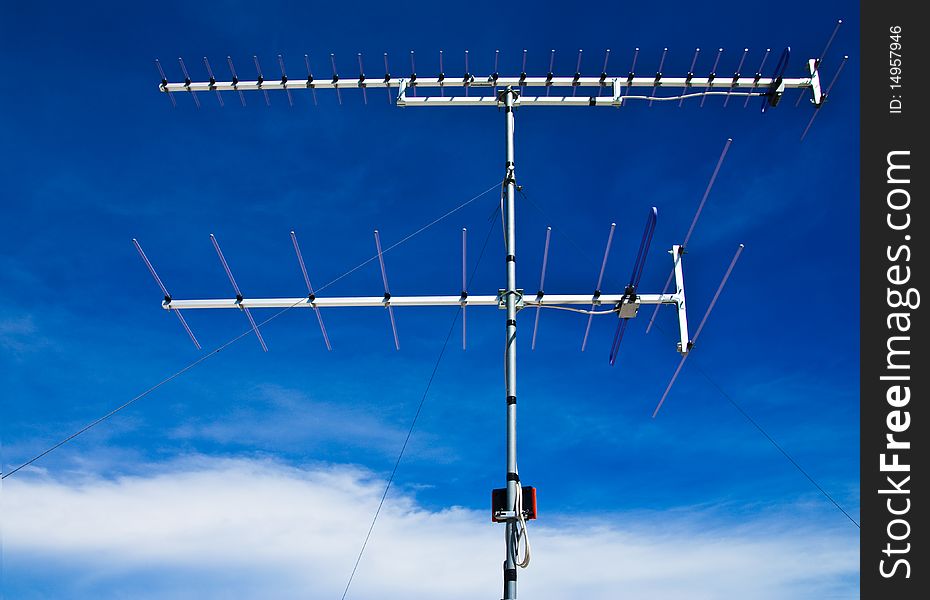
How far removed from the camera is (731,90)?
34.7 feet

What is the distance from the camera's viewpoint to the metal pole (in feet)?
22.8

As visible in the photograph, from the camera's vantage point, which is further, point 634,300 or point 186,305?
point 186,305

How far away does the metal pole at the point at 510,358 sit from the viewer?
6.94 meters

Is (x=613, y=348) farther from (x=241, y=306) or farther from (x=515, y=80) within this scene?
(x=241, y=306)

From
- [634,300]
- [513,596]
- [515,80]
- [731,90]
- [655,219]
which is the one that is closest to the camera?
[513,596]

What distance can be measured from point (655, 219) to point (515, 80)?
3693 millimetres

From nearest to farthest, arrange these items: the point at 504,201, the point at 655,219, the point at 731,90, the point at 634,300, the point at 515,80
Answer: the point at 655,219
the point at 634,300
the point at 504,201
the point at 515,80
the point at 731,90

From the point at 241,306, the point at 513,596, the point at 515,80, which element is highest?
the point at 515,80

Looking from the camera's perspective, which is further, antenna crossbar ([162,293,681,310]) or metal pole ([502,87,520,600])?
antenna crossbar ([162,293,681,310])

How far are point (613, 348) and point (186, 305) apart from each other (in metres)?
6.47

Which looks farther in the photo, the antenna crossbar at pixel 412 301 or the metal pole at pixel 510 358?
the antenna crossbar at pixel 412 301

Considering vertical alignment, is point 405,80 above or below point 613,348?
above

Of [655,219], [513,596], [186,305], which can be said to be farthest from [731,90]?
[186,305]

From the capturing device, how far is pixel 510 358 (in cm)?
799
